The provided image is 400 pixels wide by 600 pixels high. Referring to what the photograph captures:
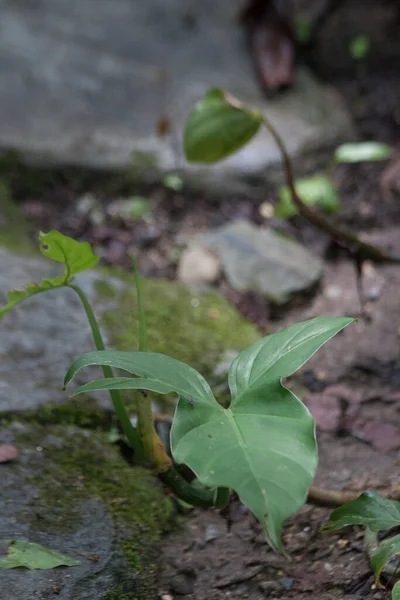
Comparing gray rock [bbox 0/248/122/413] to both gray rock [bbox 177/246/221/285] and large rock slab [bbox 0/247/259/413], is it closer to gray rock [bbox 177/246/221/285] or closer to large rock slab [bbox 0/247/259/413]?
large rock slab [bbox 0/247/259/413]

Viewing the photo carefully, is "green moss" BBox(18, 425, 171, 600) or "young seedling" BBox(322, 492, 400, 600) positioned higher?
"young seedling" BBox(322, 492, 400, 600)

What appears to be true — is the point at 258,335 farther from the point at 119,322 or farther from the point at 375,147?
the point at 375,147

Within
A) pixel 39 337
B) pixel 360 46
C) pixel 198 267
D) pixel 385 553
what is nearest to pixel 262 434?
pixel 385 553

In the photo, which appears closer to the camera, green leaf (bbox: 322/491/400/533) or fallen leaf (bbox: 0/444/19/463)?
green leaf (bbox: 322/491/400/533)

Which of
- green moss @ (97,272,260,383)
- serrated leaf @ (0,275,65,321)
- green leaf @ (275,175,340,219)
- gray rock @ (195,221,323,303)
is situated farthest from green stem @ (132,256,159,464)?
green leaf @ (275,175,340,219)

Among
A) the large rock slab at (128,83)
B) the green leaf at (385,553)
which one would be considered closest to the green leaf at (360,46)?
the large rock slab at (128,83)

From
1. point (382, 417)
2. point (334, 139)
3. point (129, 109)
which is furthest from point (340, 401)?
point (129, 109)

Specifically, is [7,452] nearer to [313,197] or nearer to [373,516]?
[373,516]
